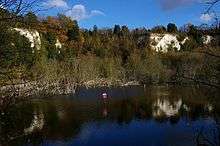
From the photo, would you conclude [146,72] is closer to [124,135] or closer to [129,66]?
[129,66]

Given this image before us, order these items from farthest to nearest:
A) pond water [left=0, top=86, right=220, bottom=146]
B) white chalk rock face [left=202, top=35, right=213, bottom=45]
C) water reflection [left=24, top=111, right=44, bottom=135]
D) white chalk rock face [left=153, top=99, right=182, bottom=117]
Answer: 1. white chalk rock face [left=153, top=99, right=182, bottom=117]
2. water reflection [left=24, top=111, right=44, bottom=135]
3. pond water [left=0, top=86, right=220, bottom=146]
4. white chalk rock face [left=202, top=35, right=213, bottom=45]

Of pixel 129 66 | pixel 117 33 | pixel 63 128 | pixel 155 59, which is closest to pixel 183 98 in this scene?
pixel 63 128


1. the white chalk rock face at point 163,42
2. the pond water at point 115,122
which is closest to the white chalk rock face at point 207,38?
the pond water at point 115,122

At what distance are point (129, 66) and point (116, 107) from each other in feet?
125

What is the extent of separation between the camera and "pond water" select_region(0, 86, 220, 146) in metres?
23.1

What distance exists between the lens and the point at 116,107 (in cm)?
3719

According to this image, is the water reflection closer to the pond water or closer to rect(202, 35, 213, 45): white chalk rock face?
the pond water

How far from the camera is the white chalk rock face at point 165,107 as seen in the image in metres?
32.6


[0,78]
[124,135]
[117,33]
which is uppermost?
[117,33]

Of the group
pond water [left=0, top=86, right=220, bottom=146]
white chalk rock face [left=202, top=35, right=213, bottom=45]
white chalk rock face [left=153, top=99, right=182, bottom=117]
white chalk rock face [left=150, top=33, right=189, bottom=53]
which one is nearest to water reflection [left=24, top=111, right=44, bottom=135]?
pond water [left=0, top=86, right=220, bottom=146]

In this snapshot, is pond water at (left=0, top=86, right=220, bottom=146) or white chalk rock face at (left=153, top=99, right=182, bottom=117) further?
white chalk rock face at (left=153, top=99, right=182, bottom=117)

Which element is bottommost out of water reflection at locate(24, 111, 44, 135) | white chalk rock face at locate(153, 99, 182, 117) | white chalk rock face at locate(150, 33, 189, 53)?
water reflection at locate(24, 111, 44, 135)

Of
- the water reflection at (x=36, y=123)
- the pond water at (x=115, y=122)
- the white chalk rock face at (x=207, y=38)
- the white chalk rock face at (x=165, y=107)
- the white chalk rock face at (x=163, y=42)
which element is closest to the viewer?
the white chalk rock face at (x=207, y=38)

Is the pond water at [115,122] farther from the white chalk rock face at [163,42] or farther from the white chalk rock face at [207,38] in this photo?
the white chalk rock face at [163,42]
